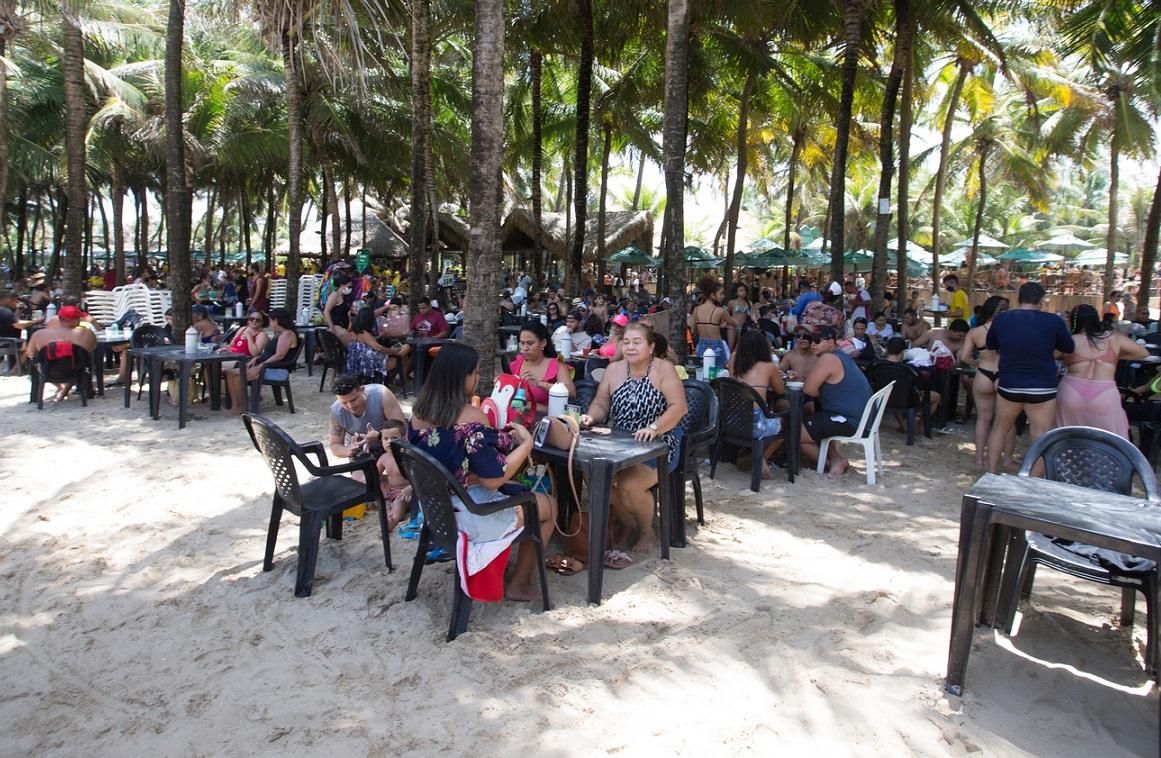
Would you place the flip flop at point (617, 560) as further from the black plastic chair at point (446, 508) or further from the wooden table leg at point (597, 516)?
the black plastic chair at point (446, 508)

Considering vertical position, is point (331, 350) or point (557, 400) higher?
point (557, 400)

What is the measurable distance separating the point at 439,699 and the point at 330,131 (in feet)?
69.4

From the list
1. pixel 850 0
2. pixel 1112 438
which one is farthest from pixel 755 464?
pixel 850 0

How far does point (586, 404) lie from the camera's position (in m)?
5.52

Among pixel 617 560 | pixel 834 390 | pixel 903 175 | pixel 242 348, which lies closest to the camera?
pixel 617 560

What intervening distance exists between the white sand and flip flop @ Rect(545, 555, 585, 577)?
8 cm

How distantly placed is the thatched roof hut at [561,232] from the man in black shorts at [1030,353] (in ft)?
71.6

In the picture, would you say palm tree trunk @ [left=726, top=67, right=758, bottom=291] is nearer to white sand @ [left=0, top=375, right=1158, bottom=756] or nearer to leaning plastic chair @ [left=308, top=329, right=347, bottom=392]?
leaning plastic chair @ [left=308, top=329, right=347, bottom=392]

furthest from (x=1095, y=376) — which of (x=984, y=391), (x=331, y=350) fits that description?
(x=331, y=350)

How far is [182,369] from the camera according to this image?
759 cm

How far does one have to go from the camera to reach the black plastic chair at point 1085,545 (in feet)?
10.5

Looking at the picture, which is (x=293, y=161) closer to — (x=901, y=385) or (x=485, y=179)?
(x=485, y=179)

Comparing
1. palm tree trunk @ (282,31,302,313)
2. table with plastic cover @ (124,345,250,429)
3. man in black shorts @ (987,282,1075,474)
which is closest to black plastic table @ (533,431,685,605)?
man in black shorts @ (987,282,1075,474)

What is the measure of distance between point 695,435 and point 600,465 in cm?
134
